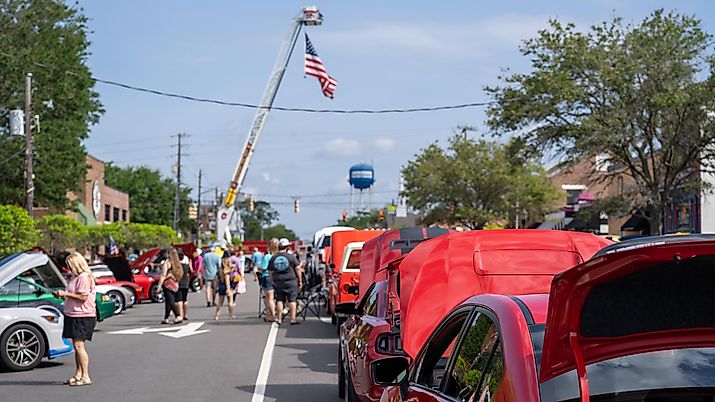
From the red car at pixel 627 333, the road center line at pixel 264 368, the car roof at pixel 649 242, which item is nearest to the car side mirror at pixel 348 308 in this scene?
the road center line at pixel 264 368

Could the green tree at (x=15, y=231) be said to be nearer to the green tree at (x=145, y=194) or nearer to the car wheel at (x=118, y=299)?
the car wheel at (x=118, y=299)

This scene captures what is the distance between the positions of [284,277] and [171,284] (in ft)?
8.27

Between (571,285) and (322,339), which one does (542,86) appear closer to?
(322,339)

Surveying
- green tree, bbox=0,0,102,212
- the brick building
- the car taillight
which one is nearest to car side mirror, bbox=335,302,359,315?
the car taillight

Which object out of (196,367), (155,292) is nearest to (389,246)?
(196,367)

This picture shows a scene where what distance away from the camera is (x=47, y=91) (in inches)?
1761

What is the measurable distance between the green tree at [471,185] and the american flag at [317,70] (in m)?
20.3

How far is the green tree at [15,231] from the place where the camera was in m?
32.7

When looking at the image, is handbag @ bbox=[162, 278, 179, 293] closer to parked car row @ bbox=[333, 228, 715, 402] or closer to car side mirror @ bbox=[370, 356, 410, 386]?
A: car side mirror @ bbox=[370, 356, 410, 386]

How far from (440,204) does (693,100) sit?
3283 centimetres

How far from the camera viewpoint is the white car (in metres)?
13.8

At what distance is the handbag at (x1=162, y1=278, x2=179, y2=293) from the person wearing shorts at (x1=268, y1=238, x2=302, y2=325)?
2.04 meters

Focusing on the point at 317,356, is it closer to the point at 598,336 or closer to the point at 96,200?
the point at 598,336

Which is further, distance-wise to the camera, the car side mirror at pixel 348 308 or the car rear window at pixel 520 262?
the car side mirror at pixel 348 308
